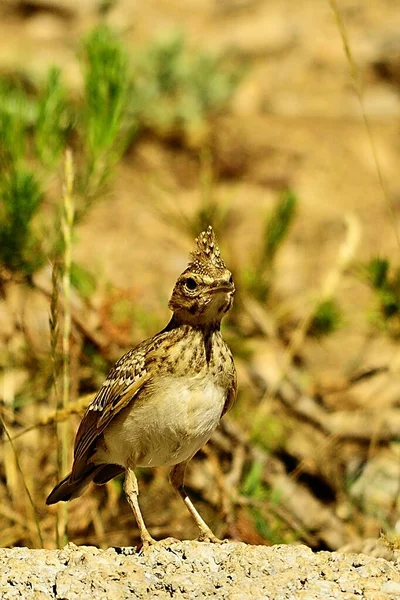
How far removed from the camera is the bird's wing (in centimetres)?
428

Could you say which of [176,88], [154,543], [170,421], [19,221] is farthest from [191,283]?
[176,88]

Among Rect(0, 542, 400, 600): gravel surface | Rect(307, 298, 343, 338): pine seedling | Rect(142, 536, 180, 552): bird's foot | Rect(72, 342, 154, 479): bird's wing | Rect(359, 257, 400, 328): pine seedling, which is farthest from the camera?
Rect(307, 298, 343, 338): pine seedling

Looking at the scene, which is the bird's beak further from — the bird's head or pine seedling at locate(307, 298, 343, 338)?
pine seedling at locate(307, 298, 343, 338)

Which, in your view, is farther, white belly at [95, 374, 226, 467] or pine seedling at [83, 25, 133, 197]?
pine seedling at [83, 25, 133, 197]

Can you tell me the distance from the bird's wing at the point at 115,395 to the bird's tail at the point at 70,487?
201mm

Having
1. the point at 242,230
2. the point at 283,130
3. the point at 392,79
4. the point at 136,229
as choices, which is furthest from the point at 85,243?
the point at 392,79

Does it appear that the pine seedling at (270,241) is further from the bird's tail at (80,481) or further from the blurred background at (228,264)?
the bird's tail at (80,481)

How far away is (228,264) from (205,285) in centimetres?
309

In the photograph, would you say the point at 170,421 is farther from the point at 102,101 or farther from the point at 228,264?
the point at 228,264

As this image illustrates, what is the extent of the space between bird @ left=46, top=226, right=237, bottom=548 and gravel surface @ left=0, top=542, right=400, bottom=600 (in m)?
0.44

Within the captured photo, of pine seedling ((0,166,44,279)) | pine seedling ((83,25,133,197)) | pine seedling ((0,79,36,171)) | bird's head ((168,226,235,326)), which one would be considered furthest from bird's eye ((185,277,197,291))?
pine seedling ((0,79,36,171))

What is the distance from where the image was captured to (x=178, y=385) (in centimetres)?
425

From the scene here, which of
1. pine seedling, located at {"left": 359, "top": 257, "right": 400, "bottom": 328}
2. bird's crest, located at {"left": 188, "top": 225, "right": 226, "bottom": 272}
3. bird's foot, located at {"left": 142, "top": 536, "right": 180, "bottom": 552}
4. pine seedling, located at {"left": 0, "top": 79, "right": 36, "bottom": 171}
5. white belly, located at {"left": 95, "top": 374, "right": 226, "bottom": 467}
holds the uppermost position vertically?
pine seedling, located at {"left": 0, "top": 79, "right": 36, "bottom": 171}

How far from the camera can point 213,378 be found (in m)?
4.30
